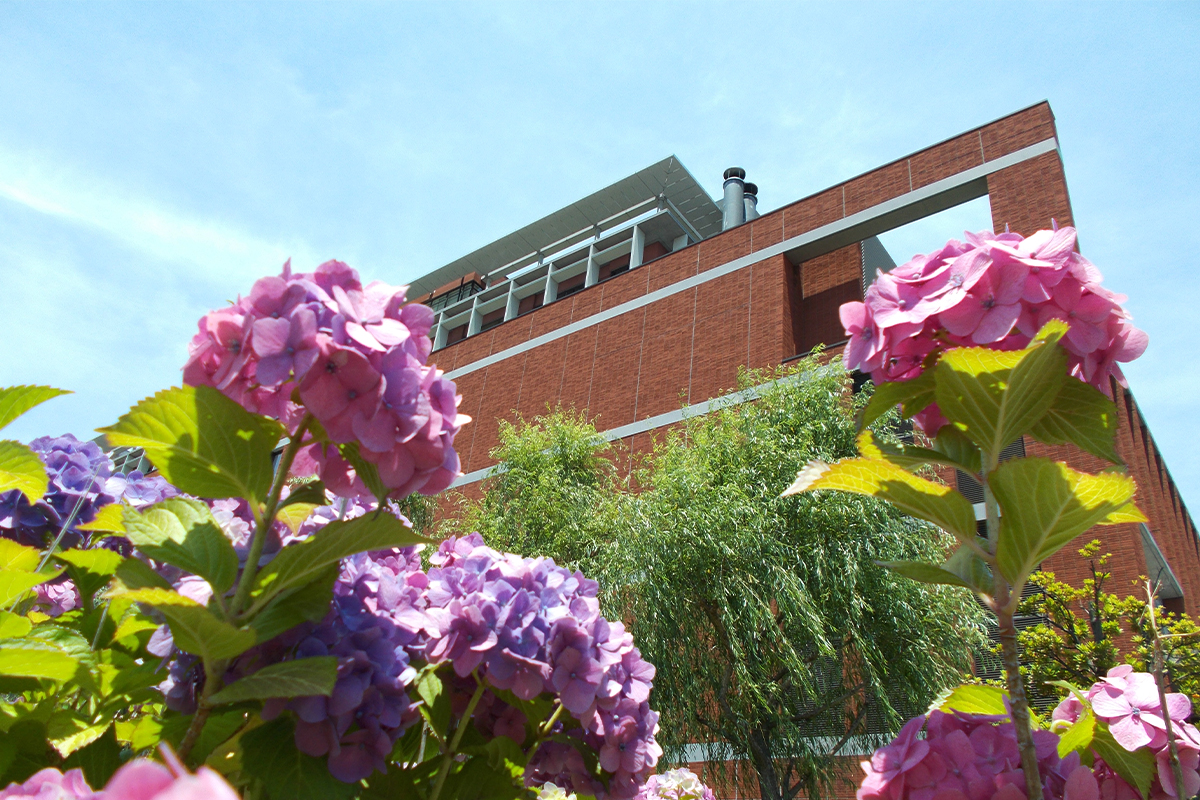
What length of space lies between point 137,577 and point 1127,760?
1382 millimetres

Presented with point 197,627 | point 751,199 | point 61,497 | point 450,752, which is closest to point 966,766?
point 450,752

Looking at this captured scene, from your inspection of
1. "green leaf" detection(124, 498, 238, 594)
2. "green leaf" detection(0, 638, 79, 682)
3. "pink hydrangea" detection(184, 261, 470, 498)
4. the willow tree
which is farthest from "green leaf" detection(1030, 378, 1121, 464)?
the willow tree

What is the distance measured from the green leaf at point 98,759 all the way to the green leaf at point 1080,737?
54.7 inches

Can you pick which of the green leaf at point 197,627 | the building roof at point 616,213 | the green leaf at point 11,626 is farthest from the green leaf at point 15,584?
the building roof at point 616,213

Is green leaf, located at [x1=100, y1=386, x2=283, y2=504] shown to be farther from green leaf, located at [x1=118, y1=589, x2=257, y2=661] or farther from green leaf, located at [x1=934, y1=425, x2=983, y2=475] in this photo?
green leaf, located at [x1=934, y1=425, x2=983, y2=475]

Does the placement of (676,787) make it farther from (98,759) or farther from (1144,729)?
(98,759)

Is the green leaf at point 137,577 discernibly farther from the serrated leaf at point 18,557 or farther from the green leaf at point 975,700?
Answer: the green leaf at point 975,700

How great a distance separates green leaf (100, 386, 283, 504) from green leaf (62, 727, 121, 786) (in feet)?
1.28

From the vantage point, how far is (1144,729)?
104 centimetres

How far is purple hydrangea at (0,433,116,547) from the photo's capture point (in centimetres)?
163

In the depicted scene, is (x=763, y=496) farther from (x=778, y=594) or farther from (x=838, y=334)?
(x=838, y=334)

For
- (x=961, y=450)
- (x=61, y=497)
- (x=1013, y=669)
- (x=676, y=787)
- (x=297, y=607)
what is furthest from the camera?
(x=676, y=787)

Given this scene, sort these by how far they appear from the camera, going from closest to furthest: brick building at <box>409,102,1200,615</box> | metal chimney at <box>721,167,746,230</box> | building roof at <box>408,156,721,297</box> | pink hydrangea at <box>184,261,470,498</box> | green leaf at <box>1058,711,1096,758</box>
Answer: pink hydrangea at <box>184,261,470,498</box> → green leaf at <box>1058,711,1096,758</box> → brick building at <box>409,102,1200,615</box> → metal chimney at <box>721,167,746,230</box> → building roof at <box>408,156,721,297</box>

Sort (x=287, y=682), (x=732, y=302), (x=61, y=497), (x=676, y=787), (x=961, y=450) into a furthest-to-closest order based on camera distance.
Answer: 1. (x=732, y=302)
2. (x=676, y=787)
3. (x=61, y=497)
4. (x=961, y=450)
5. (x=287, y=682)
